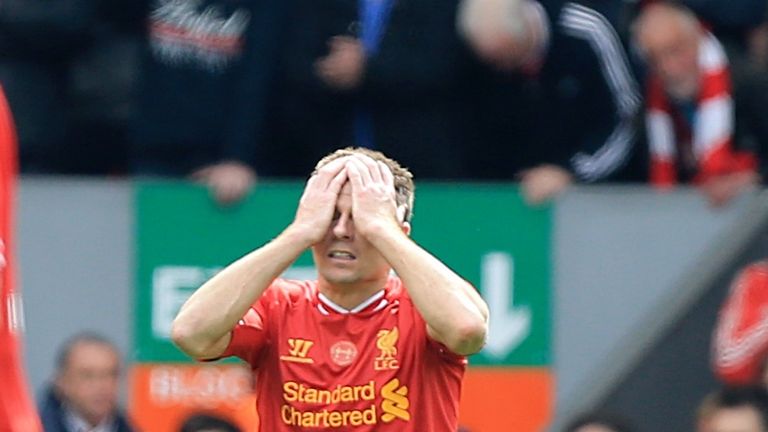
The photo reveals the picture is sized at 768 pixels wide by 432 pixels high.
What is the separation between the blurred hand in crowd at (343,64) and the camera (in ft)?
26.4

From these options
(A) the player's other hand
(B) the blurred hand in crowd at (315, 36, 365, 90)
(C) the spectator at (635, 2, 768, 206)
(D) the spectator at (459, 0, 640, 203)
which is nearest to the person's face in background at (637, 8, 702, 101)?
(C) the spectator at (635, 2, 768, 206)

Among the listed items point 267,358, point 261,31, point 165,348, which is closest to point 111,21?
point 261,31

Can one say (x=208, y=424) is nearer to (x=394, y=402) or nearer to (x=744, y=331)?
(x=744, y=331)

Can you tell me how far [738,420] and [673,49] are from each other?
5.08 ft

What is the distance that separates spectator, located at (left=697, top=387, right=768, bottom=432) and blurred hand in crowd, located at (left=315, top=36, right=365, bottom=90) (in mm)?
1881

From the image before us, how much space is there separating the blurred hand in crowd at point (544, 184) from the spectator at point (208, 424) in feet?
5.07

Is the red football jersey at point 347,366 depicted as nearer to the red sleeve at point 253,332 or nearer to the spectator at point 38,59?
the red sleeve at point 253,332

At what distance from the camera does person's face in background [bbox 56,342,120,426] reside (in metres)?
7.80

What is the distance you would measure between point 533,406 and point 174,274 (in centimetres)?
151

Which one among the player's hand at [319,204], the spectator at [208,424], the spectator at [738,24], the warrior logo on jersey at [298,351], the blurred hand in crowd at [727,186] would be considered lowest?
the spectator at [208,424]

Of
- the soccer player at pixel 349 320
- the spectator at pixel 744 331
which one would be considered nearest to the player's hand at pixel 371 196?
the soccer player at pixel 349 320

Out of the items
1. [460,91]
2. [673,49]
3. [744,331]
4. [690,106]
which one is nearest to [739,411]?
[744,331]

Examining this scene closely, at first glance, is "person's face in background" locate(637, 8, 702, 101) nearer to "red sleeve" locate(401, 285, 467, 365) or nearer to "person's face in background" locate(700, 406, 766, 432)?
"person's face in background" locate(700, 406, 766, 432)

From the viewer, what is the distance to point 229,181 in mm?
8070
